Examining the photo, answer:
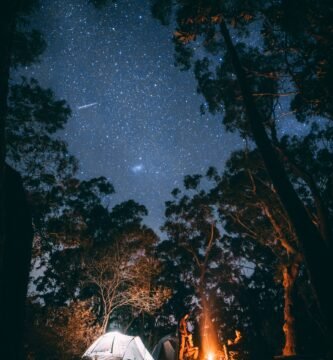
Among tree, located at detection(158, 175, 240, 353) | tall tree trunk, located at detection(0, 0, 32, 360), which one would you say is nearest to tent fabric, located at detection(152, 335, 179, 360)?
tree, located at detection(158, 175, 240, 353)

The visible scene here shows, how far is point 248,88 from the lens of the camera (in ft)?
26.4

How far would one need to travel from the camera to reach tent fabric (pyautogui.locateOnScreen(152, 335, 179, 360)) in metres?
21.1

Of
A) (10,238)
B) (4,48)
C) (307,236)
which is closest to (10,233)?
(10,238)

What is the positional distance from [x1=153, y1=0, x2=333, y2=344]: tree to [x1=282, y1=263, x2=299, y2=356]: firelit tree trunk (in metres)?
8.10

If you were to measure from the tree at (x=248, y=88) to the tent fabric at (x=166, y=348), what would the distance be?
675 inches

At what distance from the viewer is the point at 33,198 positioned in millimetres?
13453

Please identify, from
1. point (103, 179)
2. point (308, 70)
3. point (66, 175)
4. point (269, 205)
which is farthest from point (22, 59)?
point (103, 179)

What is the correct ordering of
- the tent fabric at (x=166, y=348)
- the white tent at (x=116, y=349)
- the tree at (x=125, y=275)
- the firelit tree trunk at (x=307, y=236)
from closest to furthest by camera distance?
the firelit tree trunk at (x=307, y=236) → the white tent at (x=116, y=349) → the tree at (x=125, y=275) → the tent fabric at (x=166, y=348)


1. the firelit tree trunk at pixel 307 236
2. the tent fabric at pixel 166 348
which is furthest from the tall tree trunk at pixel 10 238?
the tent fabric at pixel 166 348

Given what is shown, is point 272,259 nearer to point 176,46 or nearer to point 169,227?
point 169,227

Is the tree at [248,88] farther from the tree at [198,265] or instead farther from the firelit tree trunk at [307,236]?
the tree at [198,265]

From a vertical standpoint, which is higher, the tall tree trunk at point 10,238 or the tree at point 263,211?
the tree at point 263,211

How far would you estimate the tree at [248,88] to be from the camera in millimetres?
5309

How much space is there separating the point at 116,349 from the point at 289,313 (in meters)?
8.35
